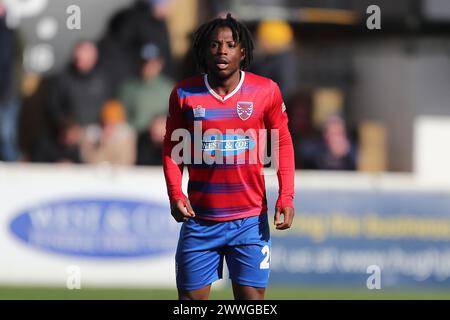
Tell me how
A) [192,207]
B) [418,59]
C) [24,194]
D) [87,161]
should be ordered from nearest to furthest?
[192,207], [24,194], [87,161], [418,59]

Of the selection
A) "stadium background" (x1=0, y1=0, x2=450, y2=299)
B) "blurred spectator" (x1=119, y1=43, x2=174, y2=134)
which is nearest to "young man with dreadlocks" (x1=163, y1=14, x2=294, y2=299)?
"stadium background" (x1=0, y1=0, x2=450, y2=299)

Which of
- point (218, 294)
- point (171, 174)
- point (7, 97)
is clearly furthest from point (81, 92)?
point (171, 174)

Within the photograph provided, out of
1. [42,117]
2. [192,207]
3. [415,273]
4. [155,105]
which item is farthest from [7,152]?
[192,207]

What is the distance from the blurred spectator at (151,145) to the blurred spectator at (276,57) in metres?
1.34

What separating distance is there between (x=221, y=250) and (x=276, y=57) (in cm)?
734

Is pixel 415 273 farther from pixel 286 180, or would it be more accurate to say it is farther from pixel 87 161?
pixel 286 180

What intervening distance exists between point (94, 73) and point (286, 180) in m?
7.34

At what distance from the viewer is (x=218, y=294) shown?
43.2ft

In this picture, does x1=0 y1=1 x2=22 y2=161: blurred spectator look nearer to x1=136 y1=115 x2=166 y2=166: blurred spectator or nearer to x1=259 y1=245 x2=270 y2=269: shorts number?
x1=136 y1=115 x2=166 y2=166: blurred spectator

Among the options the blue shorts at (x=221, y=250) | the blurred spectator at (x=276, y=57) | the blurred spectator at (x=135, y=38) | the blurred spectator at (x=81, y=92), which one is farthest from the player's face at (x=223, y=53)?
the blurred spectator at (x=135, y=38)

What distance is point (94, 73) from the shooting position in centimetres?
1462

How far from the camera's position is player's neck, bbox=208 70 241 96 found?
7488 mm

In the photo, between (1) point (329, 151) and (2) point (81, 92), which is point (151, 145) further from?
(1) point (329, 151)

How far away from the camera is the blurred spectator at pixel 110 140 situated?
1441 centimetres
